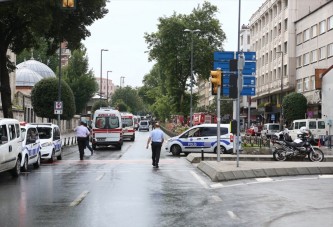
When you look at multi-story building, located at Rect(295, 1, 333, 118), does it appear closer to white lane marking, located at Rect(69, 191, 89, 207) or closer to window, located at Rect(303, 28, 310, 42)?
window, located at Rect(303, 28, 310, 42)

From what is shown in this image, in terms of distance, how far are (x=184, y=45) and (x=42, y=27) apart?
46.3 meters

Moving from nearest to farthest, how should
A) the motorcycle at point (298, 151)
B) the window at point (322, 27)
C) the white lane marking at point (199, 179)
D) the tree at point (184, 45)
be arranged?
the white lane marking at point (199, 179)
the motorcycle at point (298, 151)
the window at point (322, 27)
the tree at point (184, 45)

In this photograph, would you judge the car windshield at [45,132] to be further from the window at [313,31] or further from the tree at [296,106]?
the window at [313,31]

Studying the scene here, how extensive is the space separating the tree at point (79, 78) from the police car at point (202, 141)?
170 ft

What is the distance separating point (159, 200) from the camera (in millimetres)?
11516

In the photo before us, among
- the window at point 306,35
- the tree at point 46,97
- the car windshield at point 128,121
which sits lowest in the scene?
the car windshield at point 128,121

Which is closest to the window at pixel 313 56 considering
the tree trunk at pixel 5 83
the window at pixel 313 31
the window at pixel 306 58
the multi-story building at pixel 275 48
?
the window at pixel 306 58

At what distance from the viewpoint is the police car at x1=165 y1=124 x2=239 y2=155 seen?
2817cm

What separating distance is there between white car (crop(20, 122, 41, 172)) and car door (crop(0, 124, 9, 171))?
1.97 m

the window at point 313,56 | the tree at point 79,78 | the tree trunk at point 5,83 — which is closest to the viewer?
the tree trunk at point 5,83

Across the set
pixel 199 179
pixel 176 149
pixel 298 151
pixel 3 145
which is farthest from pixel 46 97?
pixel 199 179

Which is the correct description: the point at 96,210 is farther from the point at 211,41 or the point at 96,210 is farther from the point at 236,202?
the point at 211,41

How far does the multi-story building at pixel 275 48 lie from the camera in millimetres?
66875

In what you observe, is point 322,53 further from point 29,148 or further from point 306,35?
point 29,148
